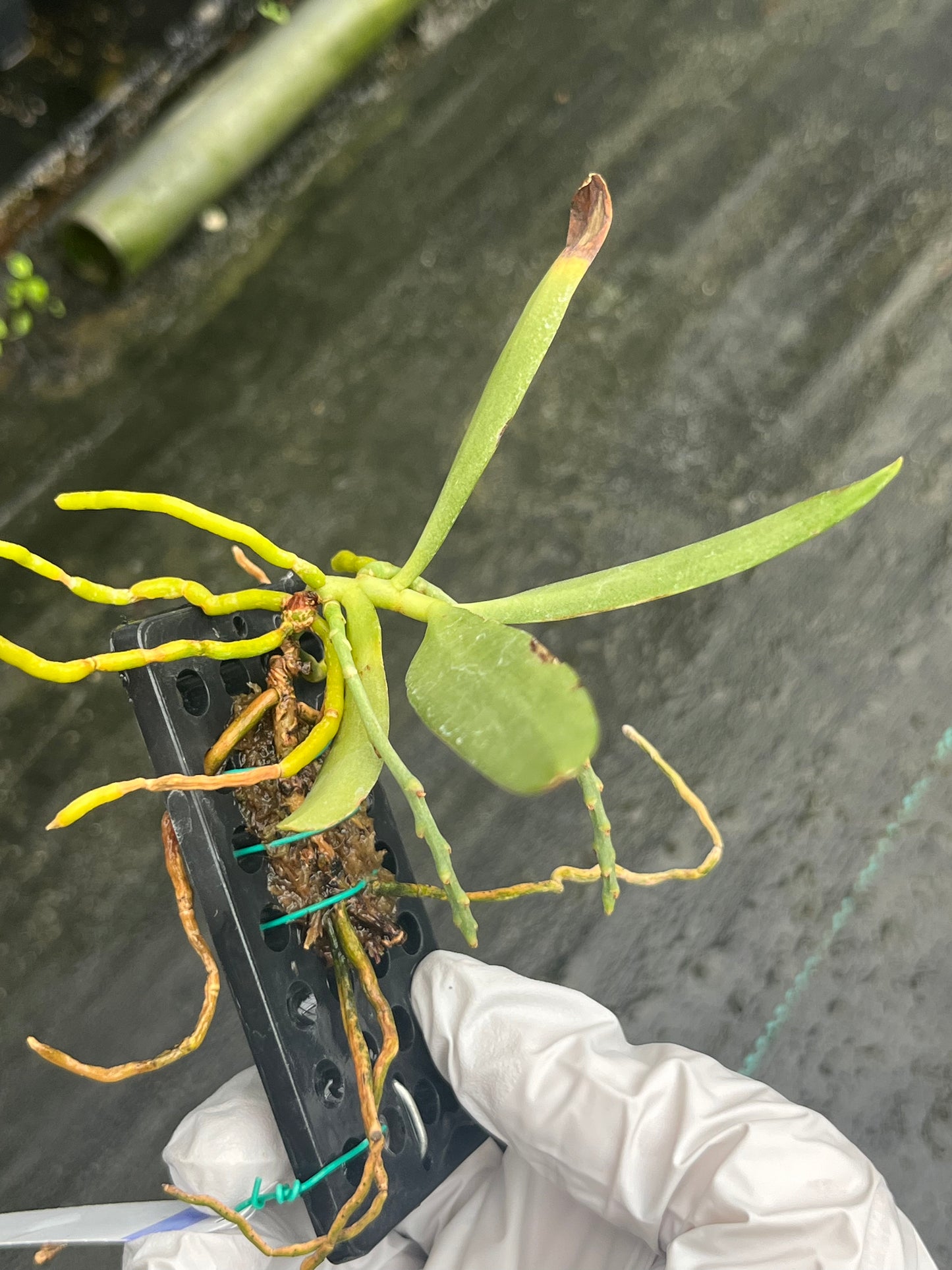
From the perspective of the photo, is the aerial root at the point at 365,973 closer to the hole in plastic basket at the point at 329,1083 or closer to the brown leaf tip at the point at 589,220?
the hole in plastic basket at the point at 329,1083

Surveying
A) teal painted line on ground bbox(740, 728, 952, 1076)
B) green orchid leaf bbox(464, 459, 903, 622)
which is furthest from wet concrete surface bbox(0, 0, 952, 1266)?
green orchid leaf bbox(464, 459, 903, 622)

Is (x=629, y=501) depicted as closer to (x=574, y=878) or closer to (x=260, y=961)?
(x=574, y=878)

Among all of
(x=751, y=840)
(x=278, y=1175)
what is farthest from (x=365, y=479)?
(x=278, y=1175)

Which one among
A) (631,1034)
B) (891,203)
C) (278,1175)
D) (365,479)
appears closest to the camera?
(278,1175)

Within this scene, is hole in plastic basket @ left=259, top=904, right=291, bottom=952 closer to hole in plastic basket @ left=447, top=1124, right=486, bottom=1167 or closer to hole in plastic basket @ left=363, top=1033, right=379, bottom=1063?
hole in plastic basket @ left=363, top=1033, right=379, bottom=1063

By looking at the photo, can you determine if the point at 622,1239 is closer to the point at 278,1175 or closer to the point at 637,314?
the point at 278,1175

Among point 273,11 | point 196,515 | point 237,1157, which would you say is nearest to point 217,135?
point 273,11

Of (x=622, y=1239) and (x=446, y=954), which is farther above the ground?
(x=446, y=954)
